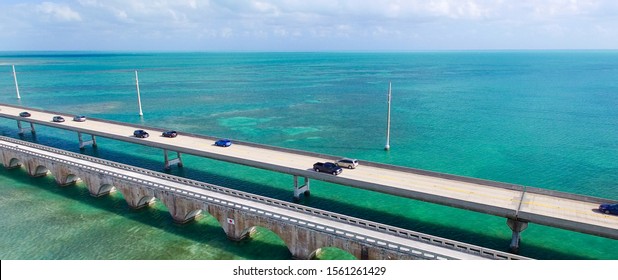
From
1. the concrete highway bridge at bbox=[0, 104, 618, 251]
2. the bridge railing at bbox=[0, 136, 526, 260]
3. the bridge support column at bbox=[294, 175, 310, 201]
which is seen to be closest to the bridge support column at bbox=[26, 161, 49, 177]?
the bridge railing at bbox=[0, 136, 526, 260]

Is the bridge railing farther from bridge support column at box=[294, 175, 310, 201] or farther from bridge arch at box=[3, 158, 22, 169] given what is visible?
bridge arch at box=[3, 158, 22, 169]

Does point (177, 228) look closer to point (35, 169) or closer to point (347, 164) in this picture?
point (347, 164)

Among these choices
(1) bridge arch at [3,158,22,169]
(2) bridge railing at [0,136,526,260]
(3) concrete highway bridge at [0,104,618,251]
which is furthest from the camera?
(1) bridge arch at [3,158,22,169]

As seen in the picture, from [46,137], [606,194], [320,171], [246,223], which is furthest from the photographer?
[46,137]

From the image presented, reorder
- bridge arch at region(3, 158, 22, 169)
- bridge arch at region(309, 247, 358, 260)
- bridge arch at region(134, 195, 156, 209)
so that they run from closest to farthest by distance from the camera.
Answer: bridge arch at region(309, 247, 358, 260)
bridge arch at region(134, 195, 156, 209)
bridge arch at region(3, 158, 22, 169)

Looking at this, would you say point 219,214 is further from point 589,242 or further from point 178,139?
point 589,242

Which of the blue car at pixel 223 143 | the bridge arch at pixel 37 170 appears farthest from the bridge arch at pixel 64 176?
the blue car at pixel 223 143

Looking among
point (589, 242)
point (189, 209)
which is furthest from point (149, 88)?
point (589, 242)
